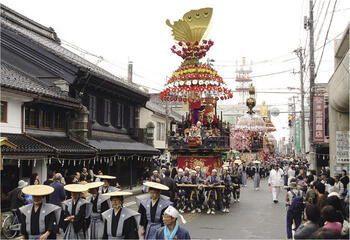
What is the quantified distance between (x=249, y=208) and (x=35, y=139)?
10043 millimetres

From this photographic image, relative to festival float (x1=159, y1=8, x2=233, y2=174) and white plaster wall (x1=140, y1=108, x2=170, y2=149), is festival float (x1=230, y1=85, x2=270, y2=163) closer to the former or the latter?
white plaster wall (x1=140, y1=108, x2=170, y2=149)

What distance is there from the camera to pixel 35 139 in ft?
52.2

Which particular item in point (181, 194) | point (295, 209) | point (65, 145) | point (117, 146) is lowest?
point (181, 194)

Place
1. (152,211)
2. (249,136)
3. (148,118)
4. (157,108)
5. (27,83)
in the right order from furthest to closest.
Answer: (249,136), (157,108), (148,118), (27,83), (152,211)

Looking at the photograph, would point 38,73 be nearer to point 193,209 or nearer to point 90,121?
point 90,121

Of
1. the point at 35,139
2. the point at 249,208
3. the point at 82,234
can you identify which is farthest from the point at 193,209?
the point at 82,234

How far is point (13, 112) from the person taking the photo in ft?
51.0

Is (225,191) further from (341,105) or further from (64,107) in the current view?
(64,107)

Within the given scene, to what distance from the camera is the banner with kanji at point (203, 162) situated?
728 inches

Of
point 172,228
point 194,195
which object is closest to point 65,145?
point 194,195

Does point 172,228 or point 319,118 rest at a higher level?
point 319,118

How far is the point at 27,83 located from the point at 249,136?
28.8 meters

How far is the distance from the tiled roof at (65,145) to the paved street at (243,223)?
20.9 feet

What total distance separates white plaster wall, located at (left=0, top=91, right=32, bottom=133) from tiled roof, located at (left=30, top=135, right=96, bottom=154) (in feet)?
4.13
